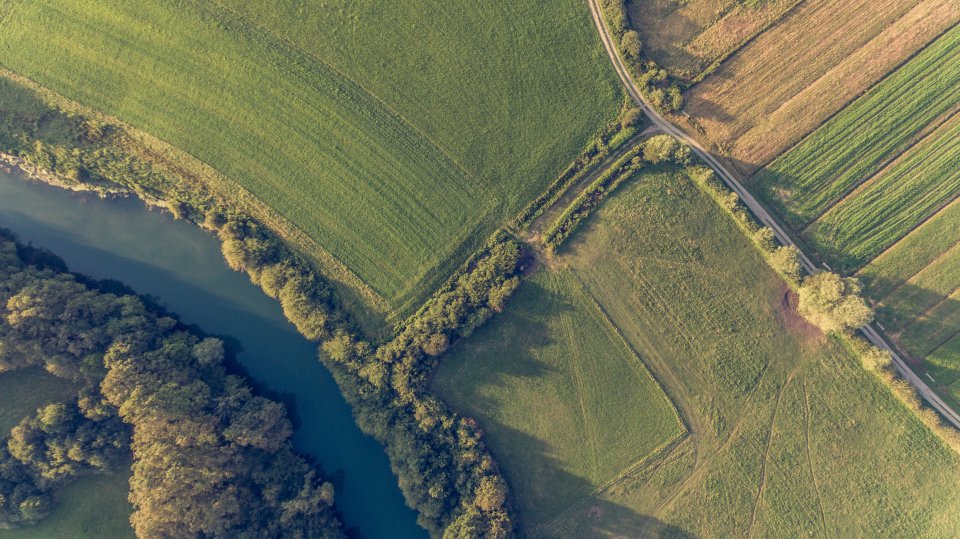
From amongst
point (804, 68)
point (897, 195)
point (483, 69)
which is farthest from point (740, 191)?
point (483, 69)

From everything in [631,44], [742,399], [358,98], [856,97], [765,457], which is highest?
[358,98]

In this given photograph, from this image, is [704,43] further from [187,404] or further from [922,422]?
[187,404]

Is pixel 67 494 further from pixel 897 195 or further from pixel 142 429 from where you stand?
pixel 897 195

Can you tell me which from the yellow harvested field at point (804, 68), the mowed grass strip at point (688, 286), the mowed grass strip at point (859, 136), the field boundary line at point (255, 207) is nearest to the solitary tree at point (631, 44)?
the yellow harvested field at point (804, 68)

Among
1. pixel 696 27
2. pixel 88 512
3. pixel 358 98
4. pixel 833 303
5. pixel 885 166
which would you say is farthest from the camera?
pixel 885 166

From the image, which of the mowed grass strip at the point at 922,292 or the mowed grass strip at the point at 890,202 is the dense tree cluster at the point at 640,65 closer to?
the mowed grass strip at the point at 890,202

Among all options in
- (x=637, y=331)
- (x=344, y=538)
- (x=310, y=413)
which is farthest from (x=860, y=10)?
(x=344, y=538)
